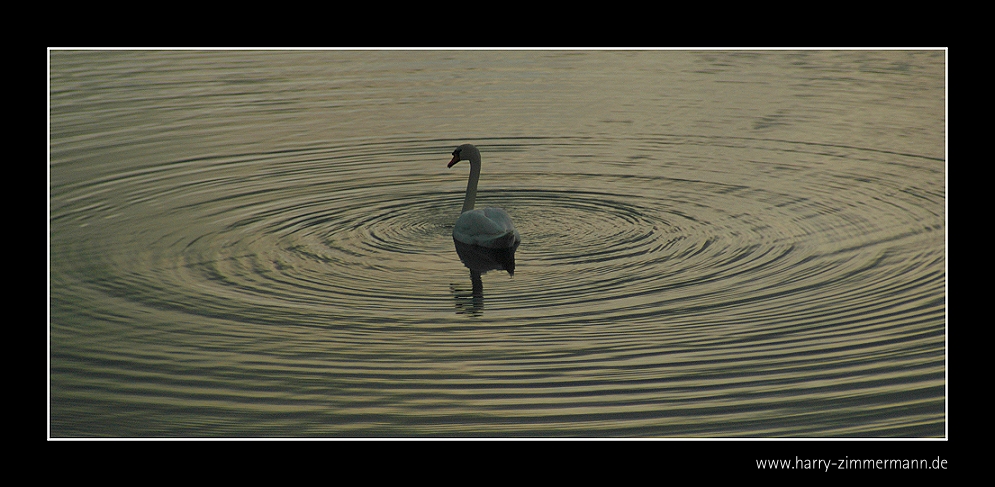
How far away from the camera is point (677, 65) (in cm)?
2477

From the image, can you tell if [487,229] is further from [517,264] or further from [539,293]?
[539,293]

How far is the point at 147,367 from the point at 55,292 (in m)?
2.34

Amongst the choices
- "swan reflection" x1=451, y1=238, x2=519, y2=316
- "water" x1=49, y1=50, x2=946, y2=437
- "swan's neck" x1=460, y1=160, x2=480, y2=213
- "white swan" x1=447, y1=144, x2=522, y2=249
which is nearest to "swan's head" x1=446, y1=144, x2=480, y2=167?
"swan's neck" x1=460, y1=160, x2=480, y2=213

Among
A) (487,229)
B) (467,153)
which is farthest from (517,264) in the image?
(467,153)

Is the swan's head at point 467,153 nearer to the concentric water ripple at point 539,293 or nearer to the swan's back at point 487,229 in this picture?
the concentric water ripple at point 539,293

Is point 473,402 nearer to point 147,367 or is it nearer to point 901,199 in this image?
point 147,367

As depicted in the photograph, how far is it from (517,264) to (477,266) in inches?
17.3

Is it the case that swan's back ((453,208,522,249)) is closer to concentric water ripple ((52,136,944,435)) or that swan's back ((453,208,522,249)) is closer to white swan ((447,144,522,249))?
white swan ((447,144,522,249))

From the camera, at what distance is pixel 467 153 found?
1431cm

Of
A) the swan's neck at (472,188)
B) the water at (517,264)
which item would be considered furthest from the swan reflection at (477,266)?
the swan's neck at (472,188)

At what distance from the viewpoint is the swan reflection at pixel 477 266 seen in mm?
10666

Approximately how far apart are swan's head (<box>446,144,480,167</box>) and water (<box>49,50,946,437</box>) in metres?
0.71

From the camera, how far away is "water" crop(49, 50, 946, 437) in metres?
8.56

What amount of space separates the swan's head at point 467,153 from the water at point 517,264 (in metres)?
0.71
